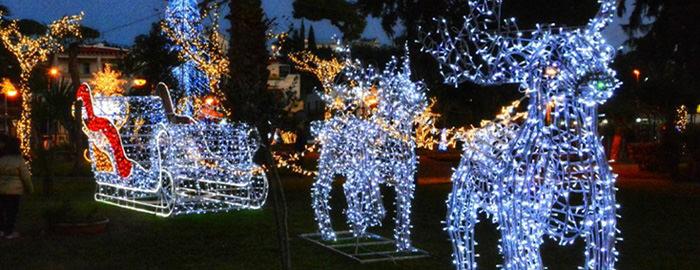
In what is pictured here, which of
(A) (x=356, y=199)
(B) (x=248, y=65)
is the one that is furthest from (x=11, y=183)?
(B) (x=248, y=65)

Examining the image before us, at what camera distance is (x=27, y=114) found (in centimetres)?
2405

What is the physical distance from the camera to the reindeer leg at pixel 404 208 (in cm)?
984

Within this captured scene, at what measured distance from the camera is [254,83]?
6898 mm

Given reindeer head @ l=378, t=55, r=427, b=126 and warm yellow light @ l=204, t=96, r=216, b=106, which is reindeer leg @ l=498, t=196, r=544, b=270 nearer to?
reindeer head @ l=378, t=55, r=427, b=126

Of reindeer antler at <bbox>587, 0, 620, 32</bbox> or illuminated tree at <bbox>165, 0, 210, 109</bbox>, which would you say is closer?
reindeer antler at <bbox>587, 0, 620, 32</bbox>

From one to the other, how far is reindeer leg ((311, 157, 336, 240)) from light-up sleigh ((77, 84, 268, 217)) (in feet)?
8.56

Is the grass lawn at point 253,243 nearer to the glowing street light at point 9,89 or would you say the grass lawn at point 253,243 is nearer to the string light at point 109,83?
the glowing street light at point 9,89

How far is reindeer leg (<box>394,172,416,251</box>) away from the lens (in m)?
9.84

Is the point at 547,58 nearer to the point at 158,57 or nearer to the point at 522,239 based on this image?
the point at 522,239

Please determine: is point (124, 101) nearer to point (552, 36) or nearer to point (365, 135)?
point (365, 135)

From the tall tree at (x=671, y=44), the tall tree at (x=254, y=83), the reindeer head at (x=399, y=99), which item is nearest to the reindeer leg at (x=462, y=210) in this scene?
the tall tree at (x=254, y=83)

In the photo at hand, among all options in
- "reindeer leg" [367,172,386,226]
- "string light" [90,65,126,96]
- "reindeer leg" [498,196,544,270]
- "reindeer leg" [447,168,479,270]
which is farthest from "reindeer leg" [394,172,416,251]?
"string light" [90,65,126,96]

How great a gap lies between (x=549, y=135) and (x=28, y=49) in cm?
2152

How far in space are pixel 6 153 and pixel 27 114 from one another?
13344 mm
